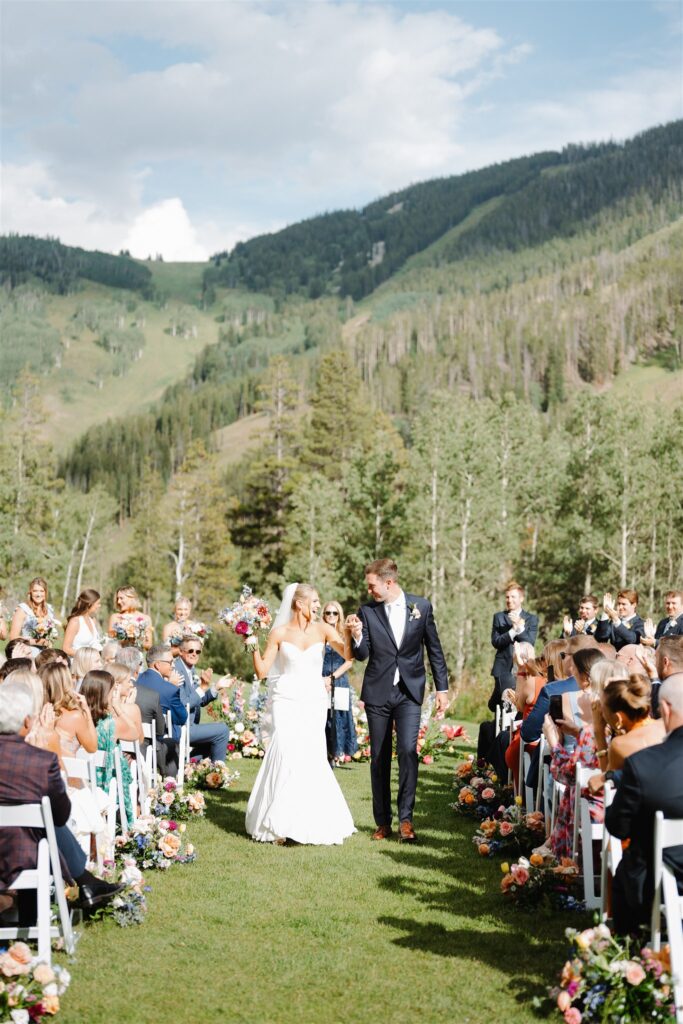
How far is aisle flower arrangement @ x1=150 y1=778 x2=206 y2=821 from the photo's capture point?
8.38m

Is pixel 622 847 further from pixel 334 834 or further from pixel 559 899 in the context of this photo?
pixel 334 834

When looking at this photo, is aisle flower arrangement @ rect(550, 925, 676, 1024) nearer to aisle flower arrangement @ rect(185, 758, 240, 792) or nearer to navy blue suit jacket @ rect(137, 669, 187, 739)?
navy blue suit jacket @ rect(137, 669, 187, 739)

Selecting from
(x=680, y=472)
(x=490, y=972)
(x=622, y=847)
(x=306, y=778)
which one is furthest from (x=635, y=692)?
(x=680, y=472)

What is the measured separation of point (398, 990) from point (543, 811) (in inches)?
125

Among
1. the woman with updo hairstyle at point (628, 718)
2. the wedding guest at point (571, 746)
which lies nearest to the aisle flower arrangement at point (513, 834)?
the wedding guest at point (571, 746)

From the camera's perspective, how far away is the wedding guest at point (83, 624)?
1075 cm

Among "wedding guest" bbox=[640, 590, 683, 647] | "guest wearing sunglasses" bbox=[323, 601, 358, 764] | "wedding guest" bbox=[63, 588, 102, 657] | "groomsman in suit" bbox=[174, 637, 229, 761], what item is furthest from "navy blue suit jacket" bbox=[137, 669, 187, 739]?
"wedding guest" bbox=[640, 590, 683, 647]

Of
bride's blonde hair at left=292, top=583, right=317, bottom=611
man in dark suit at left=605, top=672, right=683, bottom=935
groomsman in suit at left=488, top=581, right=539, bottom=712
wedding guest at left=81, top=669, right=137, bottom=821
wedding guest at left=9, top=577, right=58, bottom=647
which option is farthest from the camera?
wedding guest at left=9, top=577, right=58, bottom=647

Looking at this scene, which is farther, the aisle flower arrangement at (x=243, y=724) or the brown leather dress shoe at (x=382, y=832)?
the aisle flower arrangement at (x=243, y=724)

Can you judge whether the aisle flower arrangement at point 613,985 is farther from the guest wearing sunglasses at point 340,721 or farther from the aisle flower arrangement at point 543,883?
the guest wearing sunglasses at point 340,721

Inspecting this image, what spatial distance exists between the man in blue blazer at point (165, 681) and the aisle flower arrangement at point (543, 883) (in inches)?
169

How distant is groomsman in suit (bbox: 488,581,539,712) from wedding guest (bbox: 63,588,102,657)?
440 cm

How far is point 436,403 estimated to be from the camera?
166ft

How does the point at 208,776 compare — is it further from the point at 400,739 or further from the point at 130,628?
the point at 400,739
